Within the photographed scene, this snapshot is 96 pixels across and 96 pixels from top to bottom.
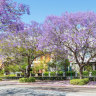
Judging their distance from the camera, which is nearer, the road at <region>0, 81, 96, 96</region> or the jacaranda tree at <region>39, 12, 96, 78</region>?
the road at <region>0, 81, 96, 96</region>

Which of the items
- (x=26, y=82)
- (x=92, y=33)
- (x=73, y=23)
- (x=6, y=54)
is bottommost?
(x=26, y=82)

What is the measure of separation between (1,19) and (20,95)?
6281 millimetres

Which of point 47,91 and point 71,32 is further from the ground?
point 71,32

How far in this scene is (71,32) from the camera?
23.0 metres

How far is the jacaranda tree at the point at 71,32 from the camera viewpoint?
22.2 metres

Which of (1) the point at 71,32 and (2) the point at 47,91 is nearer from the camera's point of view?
(2) the point at 47,91

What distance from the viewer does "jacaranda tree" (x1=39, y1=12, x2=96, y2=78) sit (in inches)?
874

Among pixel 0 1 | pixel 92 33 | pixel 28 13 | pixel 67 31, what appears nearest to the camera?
pixel 0 1

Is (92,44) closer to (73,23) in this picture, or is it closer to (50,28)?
(73,23)

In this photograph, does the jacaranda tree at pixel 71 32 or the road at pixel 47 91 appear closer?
the road at pixel 47 91

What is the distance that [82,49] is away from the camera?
77.0 ft

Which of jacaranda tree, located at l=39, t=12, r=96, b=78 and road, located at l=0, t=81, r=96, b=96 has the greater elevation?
jacaranda tree, located at l=39, t=12, r=96, b=78

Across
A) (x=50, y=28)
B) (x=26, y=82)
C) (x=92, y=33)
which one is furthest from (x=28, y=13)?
(x=26, y=82)

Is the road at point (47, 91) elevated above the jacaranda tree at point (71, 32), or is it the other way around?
the jacaranda tree at point (71, 32)
